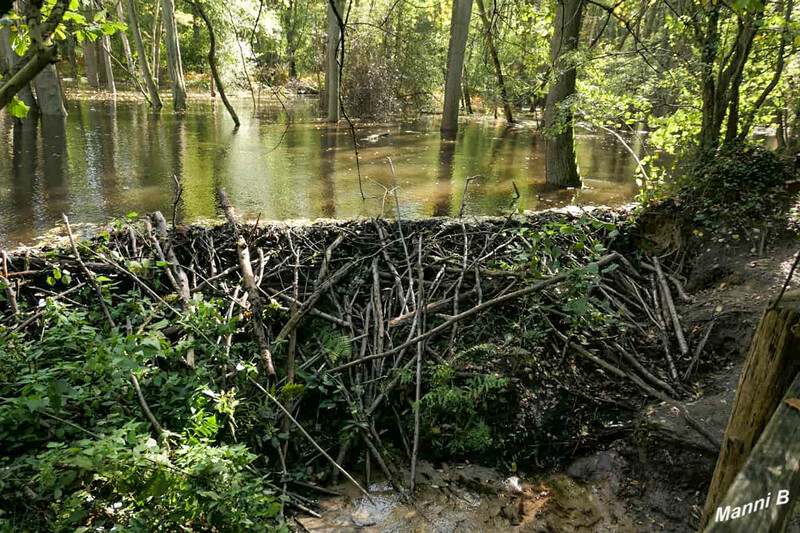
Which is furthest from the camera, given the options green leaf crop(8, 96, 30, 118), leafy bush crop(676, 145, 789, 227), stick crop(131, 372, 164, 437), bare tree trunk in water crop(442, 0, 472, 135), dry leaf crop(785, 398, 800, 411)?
bare tree trunk in water crop(442, 0, 472, 135)

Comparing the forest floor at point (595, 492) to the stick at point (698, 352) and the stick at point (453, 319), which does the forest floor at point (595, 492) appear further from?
the stick at point (453, 319)

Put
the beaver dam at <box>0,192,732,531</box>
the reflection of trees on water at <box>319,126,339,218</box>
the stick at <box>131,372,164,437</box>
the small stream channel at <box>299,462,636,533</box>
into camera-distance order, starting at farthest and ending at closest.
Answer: the reflection of trees on water at <box>319,126,339,218</box> → the small stream channel at <box>299,462,636,533</box> → the stick at <box>131,372,164,437</box> → the beaver dam at <box>0,192,732,531</box>

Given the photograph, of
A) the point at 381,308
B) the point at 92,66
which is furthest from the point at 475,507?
the point at 92,66

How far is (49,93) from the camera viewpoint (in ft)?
57.5

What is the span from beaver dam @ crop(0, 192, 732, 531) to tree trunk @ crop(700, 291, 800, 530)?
1340 millimetres

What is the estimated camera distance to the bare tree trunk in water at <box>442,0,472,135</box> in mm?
17047

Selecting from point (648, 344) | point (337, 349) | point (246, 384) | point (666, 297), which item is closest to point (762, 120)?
point (666, 297)

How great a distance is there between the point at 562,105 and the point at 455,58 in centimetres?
1011

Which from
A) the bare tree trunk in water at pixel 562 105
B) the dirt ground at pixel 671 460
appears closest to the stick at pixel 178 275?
the dirt ground at pixel 671 460

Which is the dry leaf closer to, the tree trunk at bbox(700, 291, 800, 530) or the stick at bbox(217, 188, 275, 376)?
the tree trunk at bbox(700, 291, 800, 530)

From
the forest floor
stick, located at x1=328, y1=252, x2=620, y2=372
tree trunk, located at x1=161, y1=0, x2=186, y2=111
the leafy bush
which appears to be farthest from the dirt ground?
tree trunk, located at x1=161, y1=0, x2=186, y2=111

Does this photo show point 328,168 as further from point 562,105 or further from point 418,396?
point 418,396

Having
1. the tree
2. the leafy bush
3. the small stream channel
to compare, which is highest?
the tree

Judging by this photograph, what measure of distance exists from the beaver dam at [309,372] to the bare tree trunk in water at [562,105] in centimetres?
451
